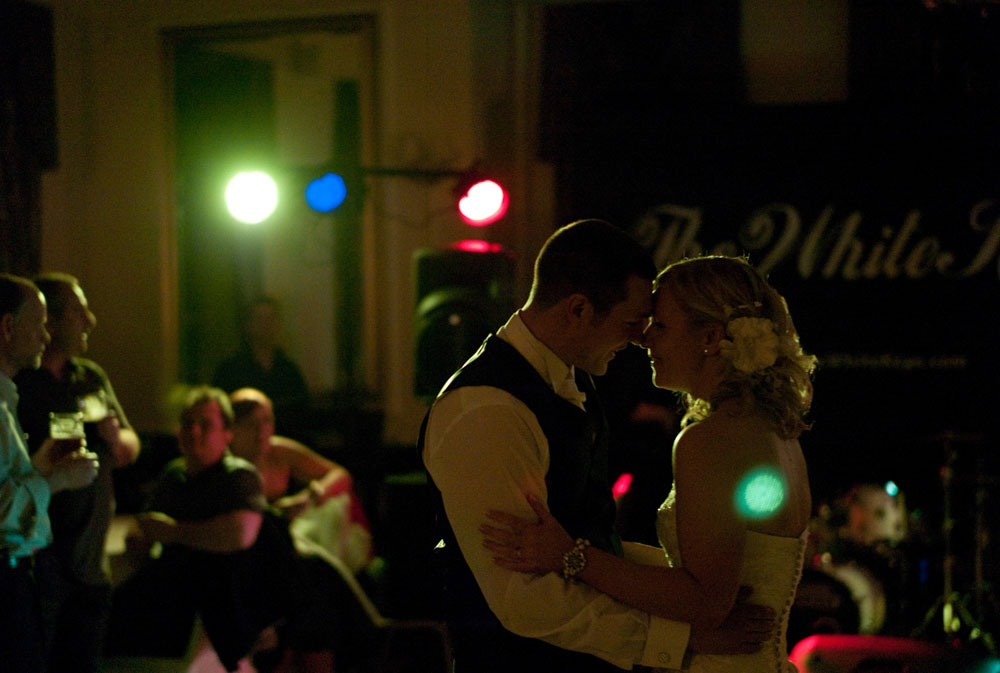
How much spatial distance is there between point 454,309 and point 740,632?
266cm

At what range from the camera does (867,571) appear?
4.66 metres

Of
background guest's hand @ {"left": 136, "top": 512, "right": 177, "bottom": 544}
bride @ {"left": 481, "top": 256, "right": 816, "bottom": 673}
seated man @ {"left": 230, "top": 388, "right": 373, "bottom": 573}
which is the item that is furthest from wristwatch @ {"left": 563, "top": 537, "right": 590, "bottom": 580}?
seated man @ {"left": 230, "top": 388, "right": 373, "bottom": 573}

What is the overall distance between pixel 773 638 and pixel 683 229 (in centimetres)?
356

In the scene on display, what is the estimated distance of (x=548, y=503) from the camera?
189cm

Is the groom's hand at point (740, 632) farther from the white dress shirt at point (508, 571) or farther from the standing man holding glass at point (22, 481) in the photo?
the standing man holding glass at point (22, 481)

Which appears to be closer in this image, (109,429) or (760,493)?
(760,493)

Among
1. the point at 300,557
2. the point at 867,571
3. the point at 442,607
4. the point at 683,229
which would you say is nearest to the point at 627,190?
the point at 683,229

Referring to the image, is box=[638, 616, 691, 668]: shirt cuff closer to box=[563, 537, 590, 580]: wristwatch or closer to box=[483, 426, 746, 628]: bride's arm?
box=[483, 426, 746, 628]: bride's arm

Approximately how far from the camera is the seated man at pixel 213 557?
344 centimetres

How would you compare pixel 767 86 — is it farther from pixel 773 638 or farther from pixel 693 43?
pixel 773 638

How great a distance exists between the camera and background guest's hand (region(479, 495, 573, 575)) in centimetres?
172

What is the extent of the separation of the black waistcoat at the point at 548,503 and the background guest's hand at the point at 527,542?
0.13m

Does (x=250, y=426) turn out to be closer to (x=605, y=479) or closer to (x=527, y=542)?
(x=605, y=479)

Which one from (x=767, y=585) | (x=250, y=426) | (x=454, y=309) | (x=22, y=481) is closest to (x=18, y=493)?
(x=22, y=481)
